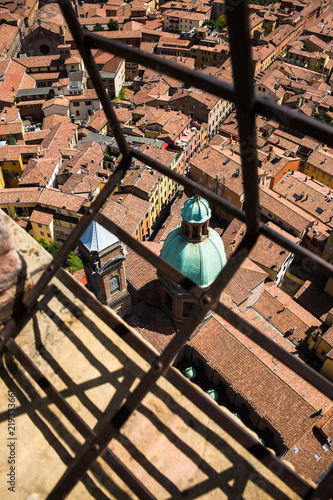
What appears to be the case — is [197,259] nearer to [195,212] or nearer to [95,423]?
[195,212]

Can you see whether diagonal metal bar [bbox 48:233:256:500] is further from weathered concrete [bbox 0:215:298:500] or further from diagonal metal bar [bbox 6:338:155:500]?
weathered concrete [bbox 0:215:298:500]

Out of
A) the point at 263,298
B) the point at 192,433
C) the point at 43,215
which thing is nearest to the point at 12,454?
the point at 192,433

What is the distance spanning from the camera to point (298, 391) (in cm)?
1994

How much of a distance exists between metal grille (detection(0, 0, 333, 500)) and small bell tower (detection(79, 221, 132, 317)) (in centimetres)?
1298

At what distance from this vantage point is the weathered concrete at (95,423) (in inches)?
184

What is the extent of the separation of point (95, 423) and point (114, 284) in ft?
53.8

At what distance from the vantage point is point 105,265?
775 inches

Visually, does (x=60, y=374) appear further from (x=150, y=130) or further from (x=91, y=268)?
(x=150, y=130)

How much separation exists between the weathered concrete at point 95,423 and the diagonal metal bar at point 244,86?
3.19 metres

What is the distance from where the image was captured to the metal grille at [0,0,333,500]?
2.82 m

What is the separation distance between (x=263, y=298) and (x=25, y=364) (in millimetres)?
24158

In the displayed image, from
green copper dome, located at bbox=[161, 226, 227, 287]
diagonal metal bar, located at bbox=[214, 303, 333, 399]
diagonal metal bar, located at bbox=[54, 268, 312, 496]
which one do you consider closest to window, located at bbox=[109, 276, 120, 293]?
green copper dome, located at bbox=[161, 226, 227, 287]

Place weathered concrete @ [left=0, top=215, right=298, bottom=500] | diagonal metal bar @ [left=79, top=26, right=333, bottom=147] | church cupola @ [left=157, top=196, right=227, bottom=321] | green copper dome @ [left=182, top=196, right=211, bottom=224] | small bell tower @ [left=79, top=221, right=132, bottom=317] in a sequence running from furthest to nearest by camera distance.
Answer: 1. church cupola @ [left=157, top=196, right=227, bottom=321]
2. green copper dome @ [left=182, top=196, right=211, bottom=224]
3. small bell tower @ [left=79, top=221, right=132, bottom=317]
4. weathered concrete @ [left=0, top=215, right=298, bottom=500]
5. diagonal metal bar @ [left=79, top=26, right=333, bottom=147]

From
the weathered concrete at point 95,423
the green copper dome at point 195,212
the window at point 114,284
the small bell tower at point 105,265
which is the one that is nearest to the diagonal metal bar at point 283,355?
the weathered concrete at point 95,423
